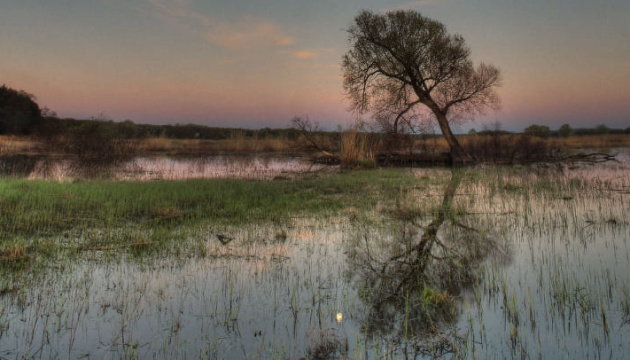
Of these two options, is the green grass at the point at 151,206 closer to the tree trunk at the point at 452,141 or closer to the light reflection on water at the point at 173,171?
the light reflection on water at the point at 173,171

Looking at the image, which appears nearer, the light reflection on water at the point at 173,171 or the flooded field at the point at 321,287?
the flooded field at the point at 321,287

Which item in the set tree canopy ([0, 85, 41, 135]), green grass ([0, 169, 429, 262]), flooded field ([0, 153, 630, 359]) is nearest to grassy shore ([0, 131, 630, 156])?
tree canopy ([0, 85, 41, 135])

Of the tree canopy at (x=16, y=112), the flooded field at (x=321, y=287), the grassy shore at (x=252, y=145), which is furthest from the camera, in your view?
the tree canopy at (x=16, y=112)

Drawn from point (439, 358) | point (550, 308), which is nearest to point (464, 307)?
point (550, 308)

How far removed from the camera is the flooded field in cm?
329

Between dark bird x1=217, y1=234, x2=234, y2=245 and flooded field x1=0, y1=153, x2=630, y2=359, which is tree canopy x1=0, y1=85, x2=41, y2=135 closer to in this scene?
flooded field x1=0, y1=153, x2=630, y2=359

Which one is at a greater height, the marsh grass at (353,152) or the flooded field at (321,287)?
the marsh grass at (353,152)

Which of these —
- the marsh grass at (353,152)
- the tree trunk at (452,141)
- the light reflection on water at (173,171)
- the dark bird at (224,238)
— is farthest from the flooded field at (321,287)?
the tree trunk at (452,141)

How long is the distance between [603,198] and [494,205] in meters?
2.98

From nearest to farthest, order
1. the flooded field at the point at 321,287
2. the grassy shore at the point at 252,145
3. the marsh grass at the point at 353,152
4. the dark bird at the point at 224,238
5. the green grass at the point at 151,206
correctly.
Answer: the flooded field at the point at 321,287, the dark bird at the point at 224,238, the green grass at the point at 151,206, the marsh grass at the point at 353,152, the grassy shore at the point at 252,145

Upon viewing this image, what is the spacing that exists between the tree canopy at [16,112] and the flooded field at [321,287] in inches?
1685

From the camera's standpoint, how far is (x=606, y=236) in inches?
265

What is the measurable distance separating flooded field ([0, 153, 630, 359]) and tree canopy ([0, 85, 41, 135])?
1685 inches

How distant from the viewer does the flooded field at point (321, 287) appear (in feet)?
10.8
